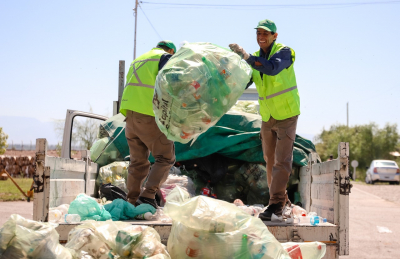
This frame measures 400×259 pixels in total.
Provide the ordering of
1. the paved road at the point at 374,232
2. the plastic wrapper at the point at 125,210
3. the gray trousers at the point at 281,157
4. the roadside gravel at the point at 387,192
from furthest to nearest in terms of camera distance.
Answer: the roadside gravel at the point at 387,192, the paved road at the point at 374,232, the gray trousers at the point at 281,157, the plastic wrapper at the point at 125,210

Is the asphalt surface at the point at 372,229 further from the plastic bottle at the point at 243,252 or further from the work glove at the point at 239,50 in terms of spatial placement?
the plastic bottle at the point at 243,252

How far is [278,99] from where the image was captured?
157 inches

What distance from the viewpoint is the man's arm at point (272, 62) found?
3762 millimetres

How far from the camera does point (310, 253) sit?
2934 mm

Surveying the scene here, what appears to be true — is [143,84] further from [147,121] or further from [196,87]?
[196,87]

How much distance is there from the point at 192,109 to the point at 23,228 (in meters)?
1.42

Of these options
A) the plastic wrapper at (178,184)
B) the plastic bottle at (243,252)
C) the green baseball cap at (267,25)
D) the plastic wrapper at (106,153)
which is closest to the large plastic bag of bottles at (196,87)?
the green baseball cap at (267,25)

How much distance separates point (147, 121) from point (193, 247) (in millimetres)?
1796

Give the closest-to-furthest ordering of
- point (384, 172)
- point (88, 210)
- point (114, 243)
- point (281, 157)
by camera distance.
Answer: point (114, 243), point (88, 210), point (281, 157), point (384, 172)

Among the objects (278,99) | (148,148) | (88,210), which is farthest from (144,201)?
(278,99)

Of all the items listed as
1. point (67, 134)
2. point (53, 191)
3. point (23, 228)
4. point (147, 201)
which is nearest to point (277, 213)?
point (147, 201)

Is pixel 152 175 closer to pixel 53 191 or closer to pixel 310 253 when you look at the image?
pixel 53 191

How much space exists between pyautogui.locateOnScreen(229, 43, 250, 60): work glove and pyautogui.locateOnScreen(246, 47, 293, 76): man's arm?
0.06m

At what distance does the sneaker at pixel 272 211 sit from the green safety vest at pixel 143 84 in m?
1.33
